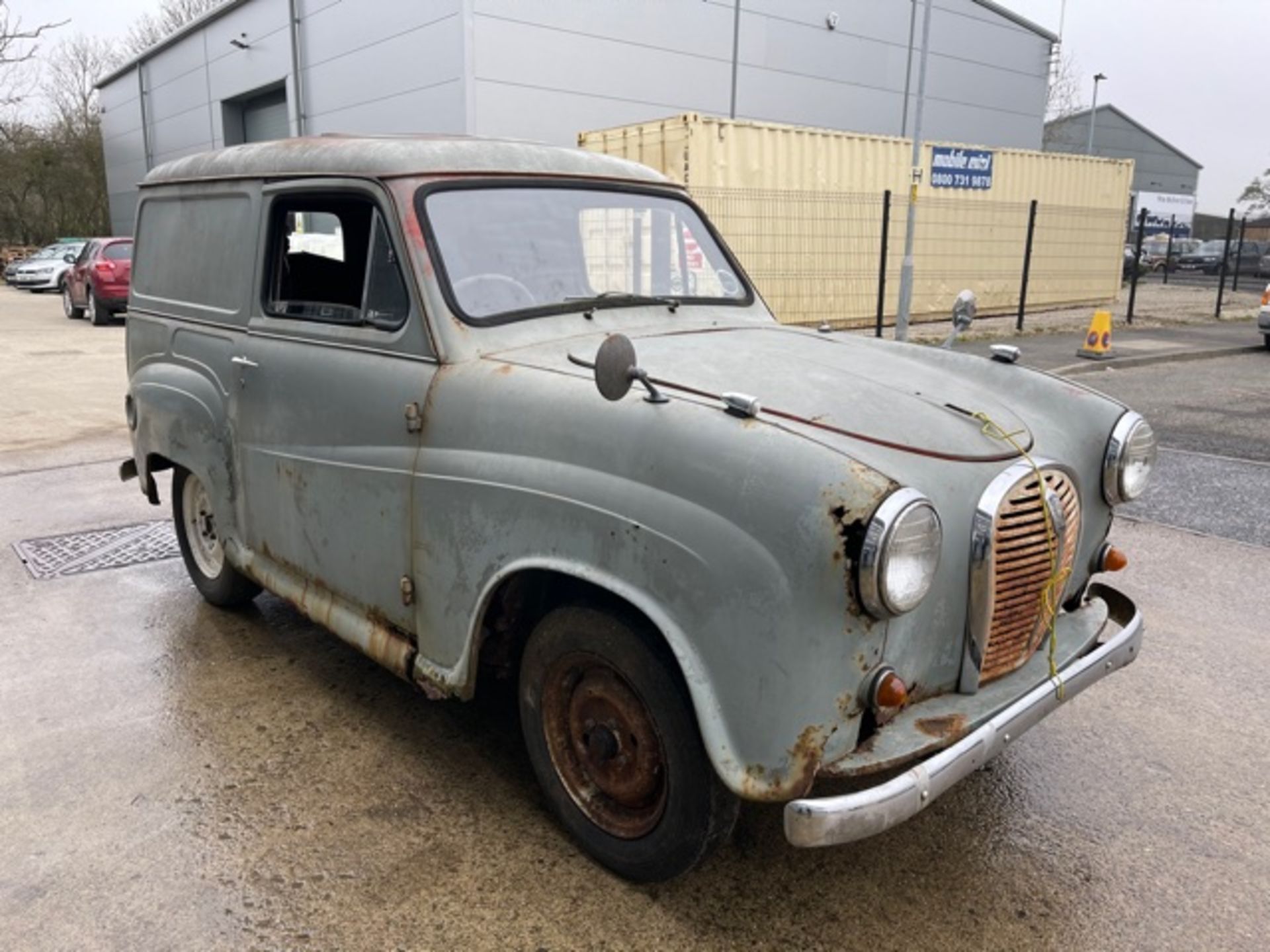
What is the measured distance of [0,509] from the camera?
6520 mm

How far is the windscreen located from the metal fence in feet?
28.6

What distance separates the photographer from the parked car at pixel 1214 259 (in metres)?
35.4

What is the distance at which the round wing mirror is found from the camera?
245 cm

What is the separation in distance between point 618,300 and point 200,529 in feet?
8.62

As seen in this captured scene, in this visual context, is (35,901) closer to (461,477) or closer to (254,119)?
(461,477)

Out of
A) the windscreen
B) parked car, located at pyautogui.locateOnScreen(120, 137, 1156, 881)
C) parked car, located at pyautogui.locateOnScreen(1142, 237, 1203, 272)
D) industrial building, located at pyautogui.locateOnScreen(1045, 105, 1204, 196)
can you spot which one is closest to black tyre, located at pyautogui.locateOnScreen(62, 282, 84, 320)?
parked car, located at pyautogui.locateOnScreen(120, 137, 1156, 881)

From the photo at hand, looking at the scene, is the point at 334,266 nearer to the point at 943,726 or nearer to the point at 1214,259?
the point at 943,726

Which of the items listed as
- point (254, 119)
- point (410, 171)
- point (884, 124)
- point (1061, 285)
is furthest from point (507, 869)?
point (254, 119)

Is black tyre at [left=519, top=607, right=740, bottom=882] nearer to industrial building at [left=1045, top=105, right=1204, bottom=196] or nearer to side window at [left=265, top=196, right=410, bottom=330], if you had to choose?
side window at [left=265, top=196, right=410, bottom=330]

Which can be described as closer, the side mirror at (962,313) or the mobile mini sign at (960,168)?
the side mirror at (962,313)

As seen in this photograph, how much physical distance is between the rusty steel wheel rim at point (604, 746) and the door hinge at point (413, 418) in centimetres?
89

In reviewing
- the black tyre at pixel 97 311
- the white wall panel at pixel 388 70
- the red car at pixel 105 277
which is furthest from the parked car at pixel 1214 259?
the black tyre at pixel 97 311

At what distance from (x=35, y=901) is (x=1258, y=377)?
13578 millimetres

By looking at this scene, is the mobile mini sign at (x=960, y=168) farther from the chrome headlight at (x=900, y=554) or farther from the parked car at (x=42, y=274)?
the parked car at (x=42, y=274)
